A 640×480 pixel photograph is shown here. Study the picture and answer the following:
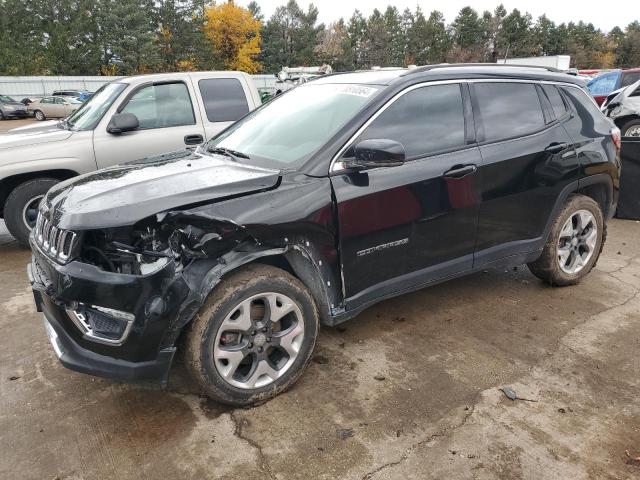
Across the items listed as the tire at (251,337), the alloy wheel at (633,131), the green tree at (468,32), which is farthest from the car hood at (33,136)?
the green tree at (468,32)

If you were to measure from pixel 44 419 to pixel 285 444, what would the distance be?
1.36 meters

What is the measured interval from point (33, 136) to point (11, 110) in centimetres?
2802

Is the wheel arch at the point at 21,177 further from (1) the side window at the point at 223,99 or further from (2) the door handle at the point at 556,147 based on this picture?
(2) the door handle at the point at 556,147

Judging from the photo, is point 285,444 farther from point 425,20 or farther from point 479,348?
point 425,20

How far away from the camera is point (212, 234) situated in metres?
2.62

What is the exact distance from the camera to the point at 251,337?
2846mm

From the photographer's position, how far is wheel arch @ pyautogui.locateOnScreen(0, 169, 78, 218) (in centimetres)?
547

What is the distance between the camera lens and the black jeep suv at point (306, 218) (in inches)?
101

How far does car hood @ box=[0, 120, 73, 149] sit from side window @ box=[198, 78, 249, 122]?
1.61 metres

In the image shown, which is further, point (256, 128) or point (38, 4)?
point (38, 4)

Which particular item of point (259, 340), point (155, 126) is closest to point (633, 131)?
point (155, 126)

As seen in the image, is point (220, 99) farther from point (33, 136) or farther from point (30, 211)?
point (30, 211)

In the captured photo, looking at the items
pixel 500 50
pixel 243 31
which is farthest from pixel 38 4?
pixel 500 50

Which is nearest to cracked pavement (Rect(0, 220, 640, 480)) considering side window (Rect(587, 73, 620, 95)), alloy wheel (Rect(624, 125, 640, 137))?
alloy wheel (Rect(624, 125, 640, 137))
